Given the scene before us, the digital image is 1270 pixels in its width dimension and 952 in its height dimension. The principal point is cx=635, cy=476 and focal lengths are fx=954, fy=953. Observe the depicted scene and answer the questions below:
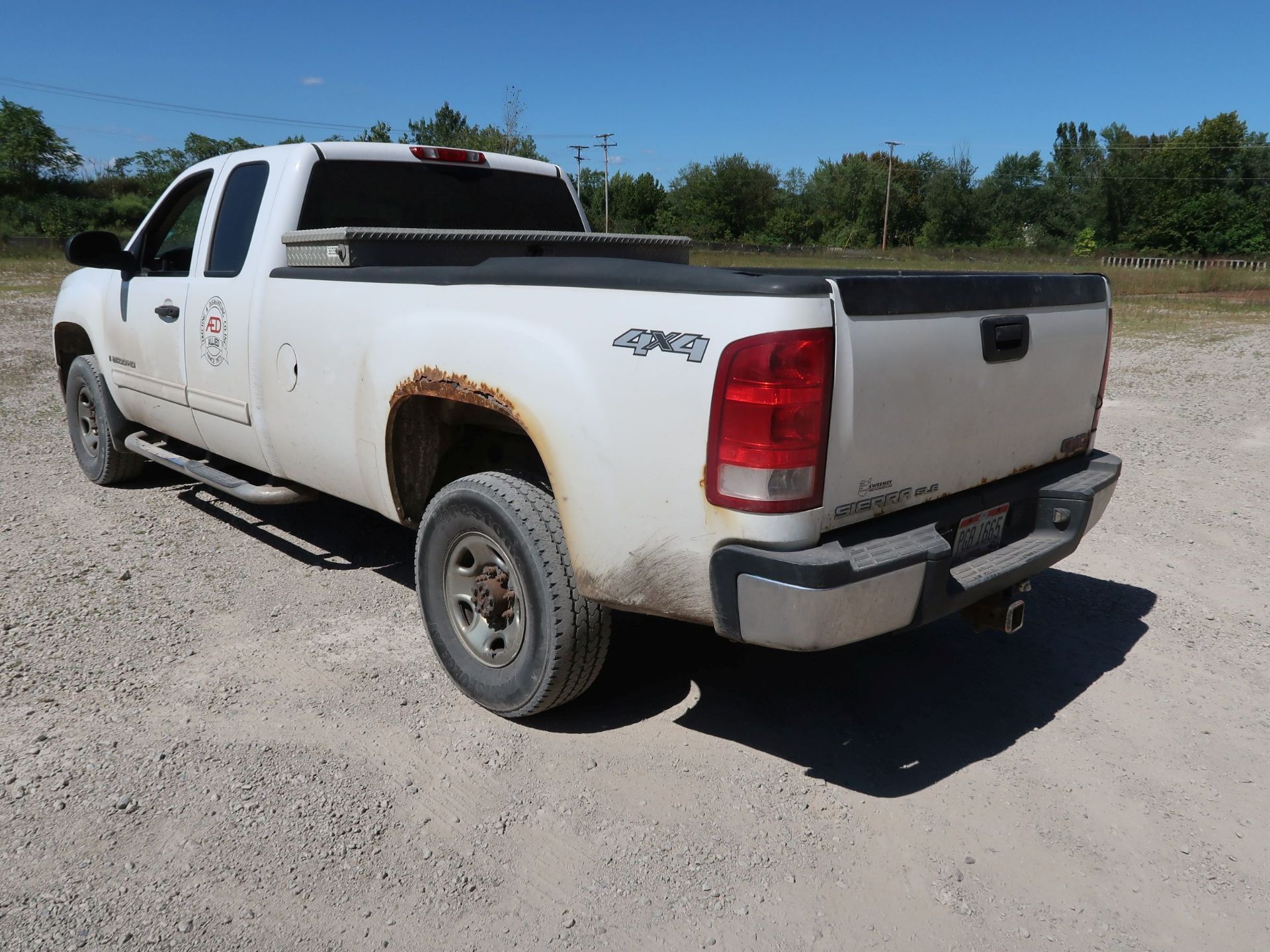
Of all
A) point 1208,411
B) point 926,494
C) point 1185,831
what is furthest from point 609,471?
point 1208,411

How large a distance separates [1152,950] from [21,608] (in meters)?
4.51

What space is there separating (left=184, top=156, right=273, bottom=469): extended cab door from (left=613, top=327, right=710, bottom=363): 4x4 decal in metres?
2.28

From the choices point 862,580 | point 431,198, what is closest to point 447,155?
point 431,198

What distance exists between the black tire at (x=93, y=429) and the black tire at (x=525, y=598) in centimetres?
350

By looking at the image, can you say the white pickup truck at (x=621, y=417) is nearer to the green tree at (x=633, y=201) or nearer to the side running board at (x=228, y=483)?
the side running board at (x=228, y=483)

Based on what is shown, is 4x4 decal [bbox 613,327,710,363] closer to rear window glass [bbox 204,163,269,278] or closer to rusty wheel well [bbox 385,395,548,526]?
rusty wheel well [bbox 385,395,548,526]

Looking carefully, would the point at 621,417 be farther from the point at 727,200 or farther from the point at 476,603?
the point at 727,200

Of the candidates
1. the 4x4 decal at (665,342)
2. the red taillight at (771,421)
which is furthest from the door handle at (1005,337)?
the 4x4 decal at (665,342)

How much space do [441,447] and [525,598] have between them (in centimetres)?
87

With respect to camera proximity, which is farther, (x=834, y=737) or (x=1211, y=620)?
(x=1211, y=620)

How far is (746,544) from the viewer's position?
2.55 m

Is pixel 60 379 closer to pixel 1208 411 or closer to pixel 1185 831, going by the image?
pixel 1185 831

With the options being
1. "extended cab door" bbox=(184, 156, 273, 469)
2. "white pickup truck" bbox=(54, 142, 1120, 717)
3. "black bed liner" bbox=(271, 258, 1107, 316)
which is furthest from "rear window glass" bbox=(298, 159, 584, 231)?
"black bed liner" bbox=(271, 258, 1107, 316)

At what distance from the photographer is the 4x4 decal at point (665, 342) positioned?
251cm
